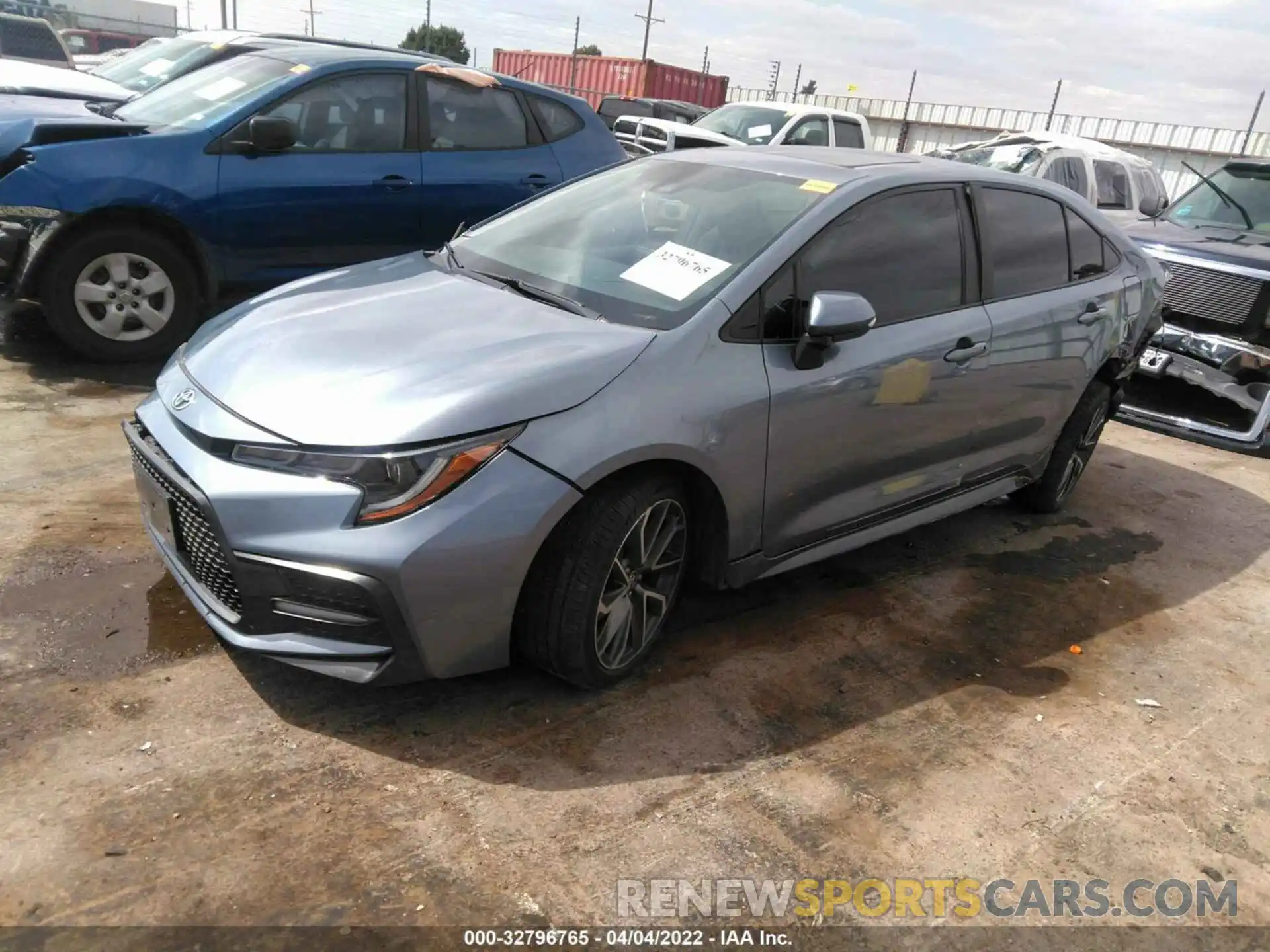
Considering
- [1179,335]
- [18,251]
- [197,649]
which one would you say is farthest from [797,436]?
[1179,335]

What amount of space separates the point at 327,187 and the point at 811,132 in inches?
347

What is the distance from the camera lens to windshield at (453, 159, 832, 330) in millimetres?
3234

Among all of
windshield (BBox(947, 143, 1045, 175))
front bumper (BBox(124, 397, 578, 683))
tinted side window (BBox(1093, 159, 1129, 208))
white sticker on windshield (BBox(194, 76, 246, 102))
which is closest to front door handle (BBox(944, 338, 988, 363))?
front bumper (BBox(124, 397, 578, 683))

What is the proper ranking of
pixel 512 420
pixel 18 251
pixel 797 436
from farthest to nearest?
pixel 18 251 → pixel 797 436 → pixel 512 420

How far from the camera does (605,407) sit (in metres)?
2.76

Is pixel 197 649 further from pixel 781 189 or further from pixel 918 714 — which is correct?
pixel 781 189

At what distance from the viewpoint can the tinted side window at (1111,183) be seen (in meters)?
12.2

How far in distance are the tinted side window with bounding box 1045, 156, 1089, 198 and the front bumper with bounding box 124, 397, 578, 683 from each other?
10.9 m

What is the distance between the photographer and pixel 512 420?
262cm

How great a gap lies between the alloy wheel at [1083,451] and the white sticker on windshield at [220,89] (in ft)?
17.0

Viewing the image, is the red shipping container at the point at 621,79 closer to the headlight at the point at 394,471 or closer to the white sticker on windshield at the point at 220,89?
the white sticker on windshield at the point at 220,89

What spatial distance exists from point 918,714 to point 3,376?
4819 mm

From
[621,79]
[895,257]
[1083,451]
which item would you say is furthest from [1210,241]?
[621,79]

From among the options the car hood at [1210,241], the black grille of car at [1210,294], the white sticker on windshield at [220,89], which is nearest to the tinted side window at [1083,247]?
the car hood at [1210,241]
